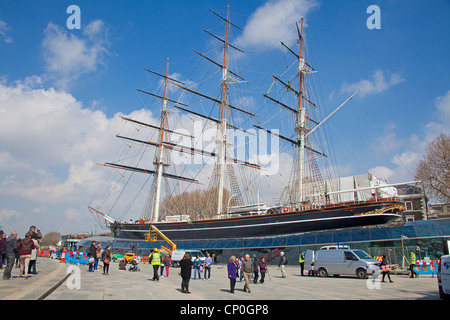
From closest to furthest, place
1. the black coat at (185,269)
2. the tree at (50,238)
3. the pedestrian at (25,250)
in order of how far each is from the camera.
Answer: the black coat at (185,269), the pedestrian at (25,250), the tree at (50,238)

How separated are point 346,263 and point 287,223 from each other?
15849 millimetres

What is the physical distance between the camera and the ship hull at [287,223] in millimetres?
28578

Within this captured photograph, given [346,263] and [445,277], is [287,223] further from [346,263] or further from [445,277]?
[445,277]

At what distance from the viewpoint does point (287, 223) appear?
3253cm

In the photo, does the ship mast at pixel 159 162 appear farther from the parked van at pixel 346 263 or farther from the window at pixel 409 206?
the window at pixel 409 206

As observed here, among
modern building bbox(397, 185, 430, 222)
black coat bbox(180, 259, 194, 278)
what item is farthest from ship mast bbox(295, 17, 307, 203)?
black coat bbox(180, 259, 194, 278)

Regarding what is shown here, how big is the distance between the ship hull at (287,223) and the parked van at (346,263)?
42.1 feet

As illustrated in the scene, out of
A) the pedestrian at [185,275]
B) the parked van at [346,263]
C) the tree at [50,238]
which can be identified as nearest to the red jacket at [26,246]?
the pedestrian at [185,275]

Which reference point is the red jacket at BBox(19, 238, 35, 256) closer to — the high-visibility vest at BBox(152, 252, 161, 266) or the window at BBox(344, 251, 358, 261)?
the high-visibility vest at BBox(152, 252, 161, 266)

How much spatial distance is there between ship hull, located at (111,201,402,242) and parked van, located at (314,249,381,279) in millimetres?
12825

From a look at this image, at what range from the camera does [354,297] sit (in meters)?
10.0

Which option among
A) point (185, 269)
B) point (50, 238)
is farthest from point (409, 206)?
point (50, 238)
